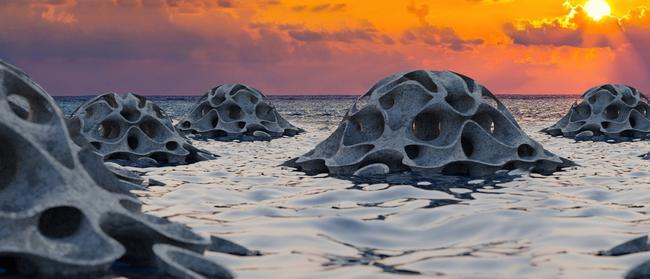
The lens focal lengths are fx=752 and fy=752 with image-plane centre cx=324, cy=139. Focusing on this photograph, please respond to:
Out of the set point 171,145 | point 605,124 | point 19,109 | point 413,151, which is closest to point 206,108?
point 171,145

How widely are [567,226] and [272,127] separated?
15.7 meters

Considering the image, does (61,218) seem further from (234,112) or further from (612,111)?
(612,111)

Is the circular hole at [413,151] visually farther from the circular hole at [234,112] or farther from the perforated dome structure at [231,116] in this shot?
the circular hole at [234,112]

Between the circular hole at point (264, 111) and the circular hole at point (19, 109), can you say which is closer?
the circular hole at point (19, 109)

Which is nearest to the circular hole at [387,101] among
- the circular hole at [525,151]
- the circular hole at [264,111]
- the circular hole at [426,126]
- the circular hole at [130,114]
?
the circular hole at [426,126]

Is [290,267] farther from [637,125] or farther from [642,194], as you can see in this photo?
[637,125]

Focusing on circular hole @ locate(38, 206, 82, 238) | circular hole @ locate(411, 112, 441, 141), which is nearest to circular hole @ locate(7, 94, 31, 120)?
circular hole @ locate(38, 206, 82, 238)

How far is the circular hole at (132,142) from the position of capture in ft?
42.7

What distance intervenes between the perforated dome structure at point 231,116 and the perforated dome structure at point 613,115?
28.0ft

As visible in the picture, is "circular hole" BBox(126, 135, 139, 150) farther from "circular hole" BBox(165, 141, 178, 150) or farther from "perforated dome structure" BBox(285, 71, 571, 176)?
"perforated dome structure" BBox(285, 71, 571, 176)

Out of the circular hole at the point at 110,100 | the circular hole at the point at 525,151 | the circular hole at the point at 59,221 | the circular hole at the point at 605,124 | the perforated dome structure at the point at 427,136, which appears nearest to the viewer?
the circular hole at the point at 59,221

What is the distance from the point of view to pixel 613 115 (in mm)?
20672

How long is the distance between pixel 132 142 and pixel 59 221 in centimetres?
846

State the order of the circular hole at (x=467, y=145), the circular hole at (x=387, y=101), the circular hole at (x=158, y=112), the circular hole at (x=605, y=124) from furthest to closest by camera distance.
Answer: the circular hole at (x=605, y=124)
the circular hole at (x=158, y=112)
the circular hole at (x=387, y=101)
the circular hole at (x=467, y=145)
